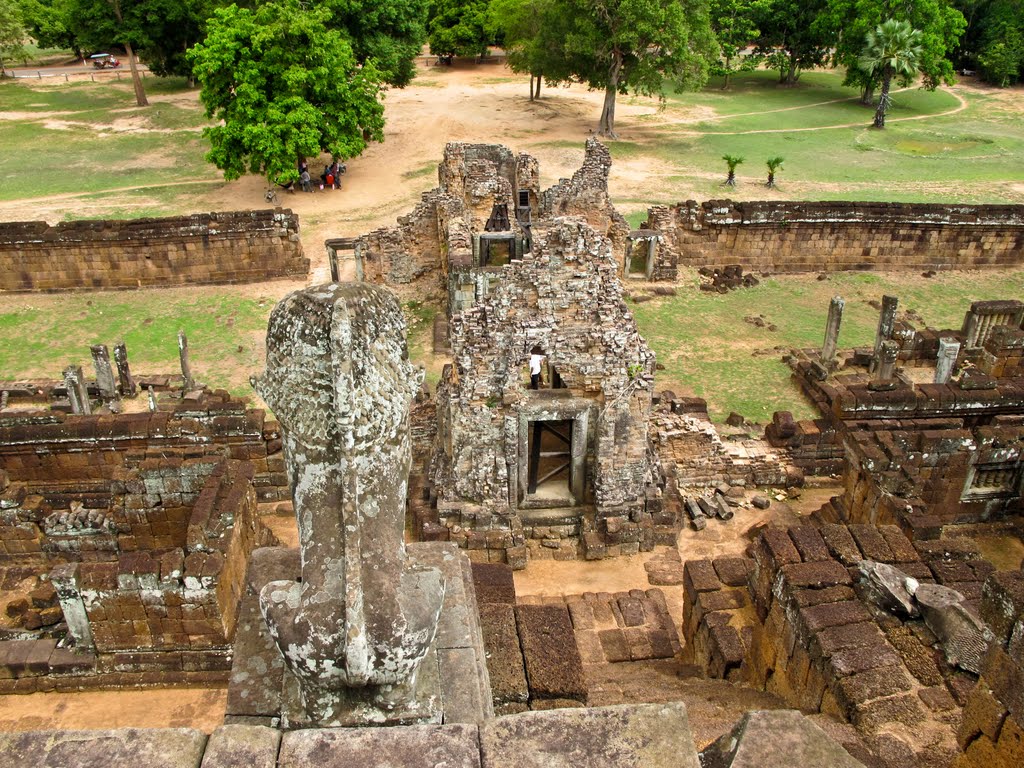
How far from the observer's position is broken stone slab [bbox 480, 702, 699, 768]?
125 inches

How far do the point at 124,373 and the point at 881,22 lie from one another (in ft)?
123

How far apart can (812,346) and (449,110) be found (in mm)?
27640

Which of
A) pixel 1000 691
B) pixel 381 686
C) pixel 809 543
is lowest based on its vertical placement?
pixel 809 543

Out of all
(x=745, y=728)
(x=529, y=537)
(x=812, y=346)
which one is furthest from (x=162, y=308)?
(x=745, y=728)

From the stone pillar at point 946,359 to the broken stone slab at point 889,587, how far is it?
9.36m

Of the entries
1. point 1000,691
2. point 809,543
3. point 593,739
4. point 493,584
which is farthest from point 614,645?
point 593,739

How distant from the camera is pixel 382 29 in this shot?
33.5 metres

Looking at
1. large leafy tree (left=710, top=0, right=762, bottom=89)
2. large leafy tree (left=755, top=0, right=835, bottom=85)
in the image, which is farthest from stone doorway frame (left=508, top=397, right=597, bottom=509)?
large leafy tree (left=755, top=0, right=835, bottom=85)

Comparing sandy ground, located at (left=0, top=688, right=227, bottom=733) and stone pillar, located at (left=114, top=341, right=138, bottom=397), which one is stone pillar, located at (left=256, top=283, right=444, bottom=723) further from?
stone pillar, located at (left=114, top=341, right=138, bottom=397)

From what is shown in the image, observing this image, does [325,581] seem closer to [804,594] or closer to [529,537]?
[804,594]

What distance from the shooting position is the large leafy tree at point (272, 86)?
980 inches

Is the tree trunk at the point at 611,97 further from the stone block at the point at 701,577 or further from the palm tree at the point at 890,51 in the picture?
the stone block at the point at 701,577

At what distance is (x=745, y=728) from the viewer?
3.42 meters

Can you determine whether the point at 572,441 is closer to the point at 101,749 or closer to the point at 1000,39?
the point at 101,749
